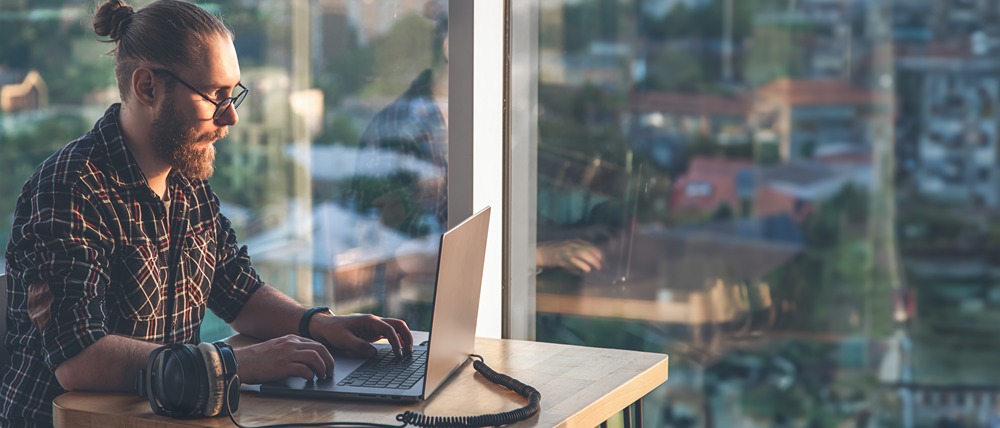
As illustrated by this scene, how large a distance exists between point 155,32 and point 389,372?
2.36 feet

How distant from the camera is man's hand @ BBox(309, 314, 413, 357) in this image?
179 cm

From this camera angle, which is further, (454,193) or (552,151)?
(552,151)

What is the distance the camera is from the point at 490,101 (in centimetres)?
283

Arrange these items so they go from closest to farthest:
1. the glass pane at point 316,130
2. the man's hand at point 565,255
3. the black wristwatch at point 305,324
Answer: the black wristwatch at point 305,324
the man's hand at point 565,255
the glass pane at point 316,130

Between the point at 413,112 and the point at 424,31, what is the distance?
249mm

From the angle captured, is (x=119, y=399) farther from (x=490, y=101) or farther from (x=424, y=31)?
(x=424, y=31)

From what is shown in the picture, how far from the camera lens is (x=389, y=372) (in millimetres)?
1669

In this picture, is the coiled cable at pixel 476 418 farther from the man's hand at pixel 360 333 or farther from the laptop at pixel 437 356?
the man's hand at pixel 360 333

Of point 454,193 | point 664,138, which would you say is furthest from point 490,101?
point 664,138

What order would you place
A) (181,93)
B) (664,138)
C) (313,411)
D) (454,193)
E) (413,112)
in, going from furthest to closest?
(413,112), (664,138), (454,193), (181,93), (313,411)

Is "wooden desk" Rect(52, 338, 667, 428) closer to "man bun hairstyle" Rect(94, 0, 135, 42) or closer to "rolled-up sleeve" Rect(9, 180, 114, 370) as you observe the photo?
"rolled-up sleeve" Rect(9, 180, 114, 370)

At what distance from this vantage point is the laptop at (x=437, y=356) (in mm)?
1523

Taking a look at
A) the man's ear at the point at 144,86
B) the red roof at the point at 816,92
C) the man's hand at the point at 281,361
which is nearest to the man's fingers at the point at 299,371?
the man's hand at the point at 281,361

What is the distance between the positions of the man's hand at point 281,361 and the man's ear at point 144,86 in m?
0.49
